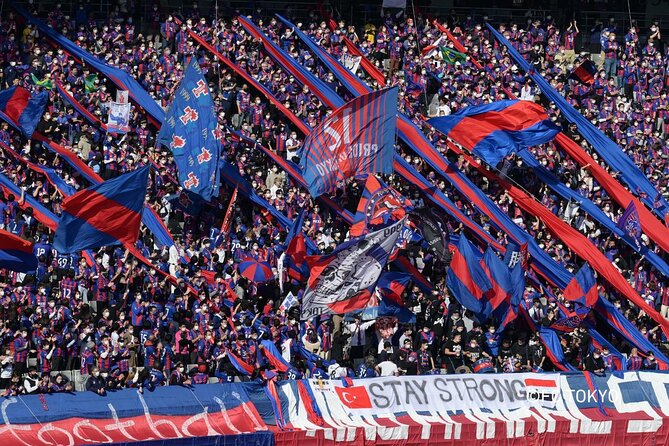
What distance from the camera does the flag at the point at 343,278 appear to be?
34500 millimetres

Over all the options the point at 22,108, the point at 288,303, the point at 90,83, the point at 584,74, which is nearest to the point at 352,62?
the point at 584,74

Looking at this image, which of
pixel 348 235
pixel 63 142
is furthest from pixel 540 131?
pixel 63 142

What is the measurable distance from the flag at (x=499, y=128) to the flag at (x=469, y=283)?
418 centimetres

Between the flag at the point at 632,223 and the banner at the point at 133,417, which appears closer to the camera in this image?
the banner at the point at 133,417

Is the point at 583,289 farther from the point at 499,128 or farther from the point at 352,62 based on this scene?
the point at 352,62

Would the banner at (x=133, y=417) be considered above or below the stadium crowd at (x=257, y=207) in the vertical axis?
below

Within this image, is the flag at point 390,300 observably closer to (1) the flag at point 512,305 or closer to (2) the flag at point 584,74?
(1) the flag at point 512,305

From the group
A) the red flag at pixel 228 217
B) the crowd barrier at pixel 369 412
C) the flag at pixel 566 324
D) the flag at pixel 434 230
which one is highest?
the red flag at pixel 228 217

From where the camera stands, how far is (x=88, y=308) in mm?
34312

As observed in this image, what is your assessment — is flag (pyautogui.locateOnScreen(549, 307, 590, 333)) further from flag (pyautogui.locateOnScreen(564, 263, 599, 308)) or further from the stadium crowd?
flag (pyautogui.locateOnScreen(564, 263, 599, 308))

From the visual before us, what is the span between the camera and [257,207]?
38906 mm

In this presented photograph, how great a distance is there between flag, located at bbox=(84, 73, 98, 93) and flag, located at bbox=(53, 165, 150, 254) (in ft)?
24.1

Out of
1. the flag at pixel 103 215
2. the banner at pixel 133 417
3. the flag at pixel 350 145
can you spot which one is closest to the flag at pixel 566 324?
the flag at pixel 350 145

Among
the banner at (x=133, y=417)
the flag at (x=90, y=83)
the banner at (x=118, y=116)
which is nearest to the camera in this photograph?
the banner at (x=133, y=417)
